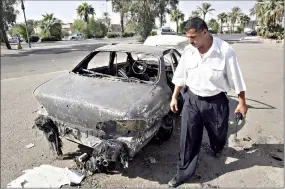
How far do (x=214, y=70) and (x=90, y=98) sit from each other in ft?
4.82

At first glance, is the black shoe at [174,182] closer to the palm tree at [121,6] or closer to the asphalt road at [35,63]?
the asphalt road at [35,63]

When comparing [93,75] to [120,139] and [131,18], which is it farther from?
[131,18]

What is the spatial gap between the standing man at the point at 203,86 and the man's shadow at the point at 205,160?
26cm

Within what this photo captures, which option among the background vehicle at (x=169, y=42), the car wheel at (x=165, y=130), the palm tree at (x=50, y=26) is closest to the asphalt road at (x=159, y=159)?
the car wheel at (x=165, y=130)

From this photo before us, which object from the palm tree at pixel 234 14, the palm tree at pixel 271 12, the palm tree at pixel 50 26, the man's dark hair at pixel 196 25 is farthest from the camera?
the palm tree at pixel 234 14

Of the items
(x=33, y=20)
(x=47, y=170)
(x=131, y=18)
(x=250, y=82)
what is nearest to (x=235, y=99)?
(x=250, y=82)

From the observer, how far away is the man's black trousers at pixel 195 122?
9.71 ft

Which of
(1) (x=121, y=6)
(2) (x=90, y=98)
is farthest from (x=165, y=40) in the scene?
(1) (x=121, y=6)

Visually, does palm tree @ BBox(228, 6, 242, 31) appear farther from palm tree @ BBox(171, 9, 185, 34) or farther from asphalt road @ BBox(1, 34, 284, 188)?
asphalt road @ BBox(1, 34, 284, 188)

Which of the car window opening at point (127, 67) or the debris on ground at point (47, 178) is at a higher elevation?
the car window opening at point (127, 67)

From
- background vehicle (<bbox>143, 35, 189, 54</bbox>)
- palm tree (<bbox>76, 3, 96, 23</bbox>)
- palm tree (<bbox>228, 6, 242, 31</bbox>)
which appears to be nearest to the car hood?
background vehicle (<bbox>143, 35, 189, 54</bbox>)

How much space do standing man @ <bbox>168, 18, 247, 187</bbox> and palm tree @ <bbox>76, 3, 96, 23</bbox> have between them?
216 feet

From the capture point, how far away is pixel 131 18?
31.9 metres

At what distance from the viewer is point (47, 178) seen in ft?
10.2
